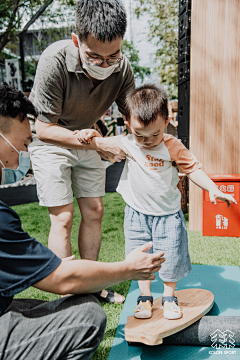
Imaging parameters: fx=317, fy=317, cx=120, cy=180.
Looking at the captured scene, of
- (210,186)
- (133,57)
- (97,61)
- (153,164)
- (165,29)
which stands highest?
(133,57)

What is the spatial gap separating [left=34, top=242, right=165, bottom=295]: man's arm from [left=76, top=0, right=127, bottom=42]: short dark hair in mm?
1103

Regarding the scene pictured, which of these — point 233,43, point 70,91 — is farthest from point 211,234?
point 70,91

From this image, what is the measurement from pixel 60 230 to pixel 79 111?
2.59 feet

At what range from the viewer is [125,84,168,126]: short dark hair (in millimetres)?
1712

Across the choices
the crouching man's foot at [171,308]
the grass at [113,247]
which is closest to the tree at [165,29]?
the grass at [113,247]

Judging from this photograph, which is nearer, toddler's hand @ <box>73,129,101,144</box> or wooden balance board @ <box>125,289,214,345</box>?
wooden balance board @ <box>125,289,214,345</box>

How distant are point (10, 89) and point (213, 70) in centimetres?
268


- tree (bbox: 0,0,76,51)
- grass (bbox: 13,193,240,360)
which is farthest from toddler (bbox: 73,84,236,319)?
tree (bbox: 0,0,76,51)

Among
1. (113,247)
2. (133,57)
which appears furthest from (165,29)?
(133,57)

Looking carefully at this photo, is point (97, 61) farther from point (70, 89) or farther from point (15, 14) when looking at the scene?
point (15, 14)

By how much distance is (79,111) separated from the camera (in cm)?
209

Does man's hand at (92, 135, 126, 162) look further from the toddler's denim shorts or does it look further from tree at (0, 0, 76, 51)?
tree at (0, 0, 76, 51)

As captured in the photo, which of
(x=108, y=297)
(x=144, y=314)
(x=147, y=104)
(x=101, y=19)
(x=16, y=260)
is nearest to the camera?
(x=16, y=260)

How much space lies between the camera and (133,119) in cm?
177
